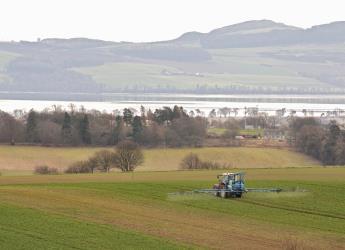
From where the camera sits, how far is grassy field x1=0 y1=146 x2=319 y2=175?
10481 centimetres

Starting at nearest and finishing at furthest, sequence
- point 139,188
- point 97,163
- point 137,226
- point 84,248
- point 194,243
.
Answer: point 84,248 → point 194,243 → point 137,226 → point 139,188 → point 97,163

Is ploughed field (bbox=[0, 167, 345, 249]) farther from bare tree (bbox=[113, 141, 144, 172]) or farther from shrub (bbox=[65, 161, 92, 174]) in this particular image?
bare tree (bbox=[113, 141, 144, 172])

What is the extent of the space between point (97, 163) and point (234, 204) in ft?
147

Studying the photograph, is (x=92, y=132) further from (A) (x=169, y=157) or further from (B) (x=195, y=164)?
(B) (x=195, y=164)

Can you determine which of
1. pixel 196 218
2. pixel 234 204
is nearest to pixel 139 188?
pixel 234 204

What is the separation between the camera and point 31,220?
122ft

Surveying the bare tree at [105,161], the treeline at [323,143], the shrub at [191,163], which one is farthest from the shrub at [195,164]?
the treeline at [323,143]

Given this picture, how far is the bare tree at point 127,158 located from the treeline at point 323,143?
2719cm

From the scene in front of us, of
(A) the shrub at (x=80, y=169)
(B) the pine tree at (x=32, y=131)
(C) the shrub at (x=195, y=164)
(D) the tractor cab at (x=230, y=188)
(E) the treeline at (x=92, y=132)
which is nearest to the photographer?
(D) the tractor cab at (x=230, y=188)

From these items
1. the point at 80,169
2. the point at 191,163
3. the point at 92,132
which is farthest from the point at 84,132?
the point at 80,169

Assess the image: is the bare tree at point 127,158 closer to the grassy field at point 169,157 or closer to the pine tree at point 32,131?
the grassy field at point 169,157

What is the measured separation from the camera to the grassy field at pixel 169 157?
105m

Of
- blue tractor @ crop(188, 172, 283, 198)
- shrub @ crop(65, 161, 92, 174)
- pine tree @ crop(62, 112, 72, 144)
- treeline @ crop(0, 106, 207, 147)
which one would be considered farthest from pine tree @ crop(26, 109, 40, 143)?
blue tractor @ crop(188, 172, 283, 198)

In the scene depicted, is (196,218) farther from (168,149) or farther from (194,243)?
(168,149)
